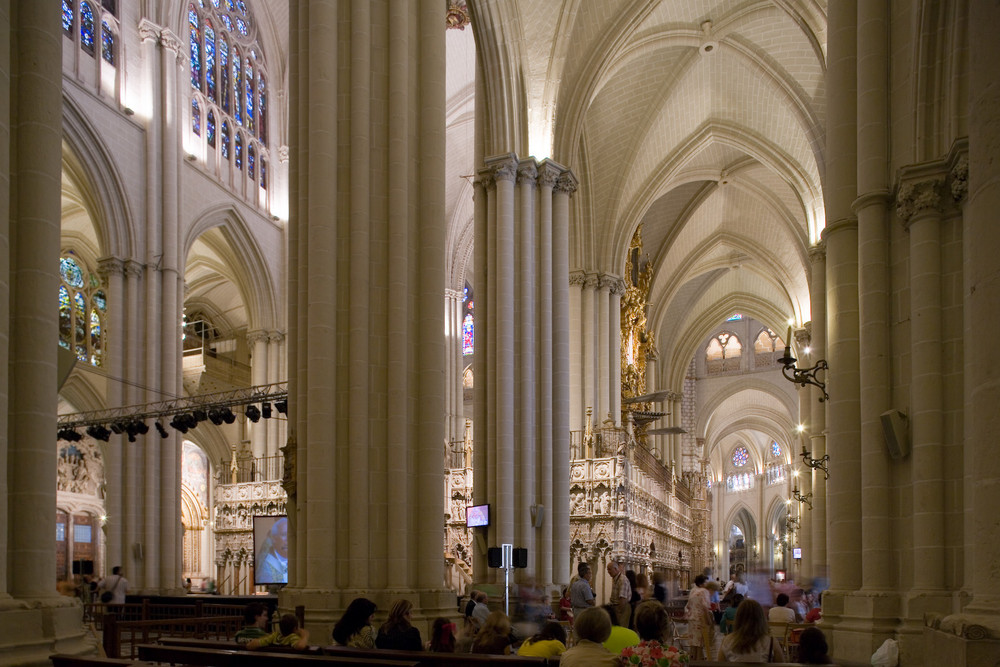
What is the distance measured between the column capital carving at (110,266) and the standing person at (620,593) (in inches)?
553

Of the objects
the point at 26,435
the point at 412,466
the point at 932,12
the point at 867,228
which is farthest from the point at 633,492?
the point at 26,435

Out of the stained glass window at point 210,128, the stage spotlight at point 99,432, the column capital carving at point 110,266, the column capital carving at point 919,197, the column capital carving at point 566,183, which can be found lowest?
the stage spotlight at point 99,432

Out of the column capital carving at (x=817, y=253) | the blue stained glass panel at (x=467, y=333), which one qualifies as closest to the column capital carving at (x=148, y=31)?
the column capital carving at (x=817, y=253)

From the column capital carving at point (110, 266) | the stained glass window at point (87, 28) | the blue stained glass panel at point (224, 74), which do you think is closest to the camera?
the column capital carving at point (110, 266)

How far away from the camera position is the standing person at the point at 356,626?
722 cm

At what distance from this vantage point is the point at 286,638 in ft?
23.1

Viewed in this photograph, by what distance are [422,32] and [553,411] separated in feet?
27.5

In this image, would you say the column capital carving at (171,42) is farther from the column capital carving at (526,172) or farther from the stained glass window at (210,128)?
the column capital carving at (526,172)

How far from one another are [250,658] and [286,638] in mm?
796

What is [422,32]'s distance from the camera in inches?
490

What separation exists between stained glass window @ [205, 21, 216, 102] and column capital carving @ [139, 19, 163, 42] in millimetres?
3186

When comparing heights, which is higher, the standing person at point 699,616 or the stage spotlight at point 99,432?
the stage spotlight at point 99,432

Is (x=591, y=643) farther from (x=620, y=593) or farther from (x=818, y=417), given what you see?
(x=818, y=417)

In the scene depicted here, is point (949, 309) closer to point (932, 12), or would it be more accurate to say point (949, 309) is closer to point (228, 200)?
point (932, 12)
